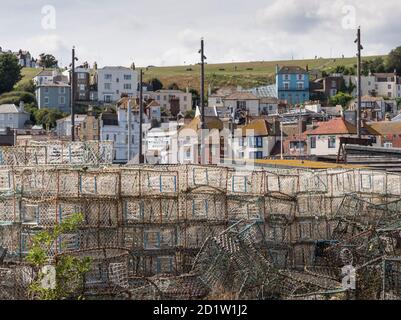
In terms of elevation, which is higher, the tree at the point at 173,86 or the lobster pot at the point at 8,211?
the tree at the point at 173,86

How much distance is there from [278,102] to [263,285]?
8238 centimetres

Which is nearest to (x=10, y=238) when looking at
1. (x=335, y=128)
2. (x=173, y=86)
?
(x=335, y=128)

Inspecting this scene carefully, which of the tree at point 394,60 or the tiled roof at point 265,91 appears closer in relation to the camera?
the tiled roof at point 265,91

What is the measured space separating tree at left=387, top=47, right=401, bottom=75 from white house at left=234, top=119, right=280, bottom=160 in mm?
72199

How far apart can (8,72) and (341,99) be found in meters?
40.4

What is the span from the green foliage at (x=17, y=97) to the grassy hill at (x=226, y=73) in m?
18.3

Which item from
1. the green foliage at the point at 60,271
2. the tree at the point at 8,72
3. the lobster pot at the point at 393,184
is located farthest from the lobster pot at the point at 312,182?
the tree at the point at 8,72

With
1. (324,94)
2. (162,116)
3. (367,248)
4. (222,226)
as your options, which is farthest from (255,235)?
(324,94)

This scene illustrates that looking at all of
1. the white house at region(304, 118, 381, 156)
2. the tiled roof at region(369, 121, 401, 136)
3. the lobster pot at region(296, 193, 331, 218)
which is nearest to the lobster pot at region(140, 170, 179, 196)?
the lobster pot at region(296, 193, 331, 218)

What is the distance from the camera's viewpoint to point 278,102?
94188mm

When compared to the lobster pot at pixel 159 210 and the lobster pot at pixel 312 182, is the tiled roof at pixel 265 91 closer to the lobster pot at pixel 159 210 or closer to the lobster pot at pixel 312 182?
the lobster pot at pixel 312 182

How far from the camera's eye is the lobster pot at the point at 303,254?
53.7ft

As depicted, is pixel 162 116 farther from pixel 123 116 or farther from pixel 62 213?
pixel 62 213
